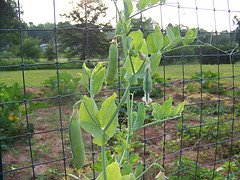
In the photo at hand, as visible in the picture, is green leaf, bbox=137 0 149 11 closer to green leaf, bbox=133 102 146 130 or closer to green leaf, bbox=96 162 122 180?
green leaf, bbox=133 102 146 130

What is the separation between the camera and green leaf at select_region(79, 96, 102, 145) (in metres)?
0.90

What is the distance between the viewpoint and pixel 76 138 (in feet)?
2.82

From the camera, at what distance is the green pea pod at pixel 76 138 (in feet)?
2.77

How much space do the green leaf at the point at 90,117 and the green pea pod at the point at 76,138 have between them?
54 millimetres

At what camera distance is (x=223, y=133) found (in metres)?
4.07

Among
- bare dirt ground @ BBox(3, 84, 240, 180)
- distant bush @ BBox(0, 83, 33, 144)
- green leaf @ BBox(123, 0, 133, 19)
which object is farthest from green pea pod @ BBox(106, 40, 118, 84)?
distant bush @ BBox(0, 83, 33, 144)

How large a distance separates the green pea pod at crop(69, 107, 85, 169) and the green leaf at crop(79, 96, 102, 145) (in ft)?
0.18

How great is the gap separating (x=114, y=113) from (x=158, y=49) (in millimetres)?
268

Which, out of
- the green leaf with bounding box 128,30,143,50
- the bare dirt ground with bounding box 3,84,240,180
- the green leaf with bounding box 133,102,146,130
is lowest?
the bare dirt ground with bounding box 3,84,240,180

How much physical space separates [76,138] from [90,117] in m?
0.08

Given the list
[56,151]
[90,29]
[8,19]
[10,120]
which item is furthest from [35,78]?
[90,29]

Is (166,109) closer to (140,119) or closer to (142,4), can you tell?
(140,119)

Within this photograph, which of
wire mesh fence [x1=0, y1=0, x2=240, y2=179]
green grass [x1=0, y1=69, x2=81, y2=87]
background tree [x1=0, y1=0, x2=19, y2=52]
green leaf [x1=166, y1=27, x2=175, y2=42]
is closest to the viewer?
green leaf [x1=166, y1=27, x2=175, y2=42]

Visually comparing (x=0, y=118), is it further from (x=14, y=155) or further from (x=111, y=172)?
(x=111, y=172)
